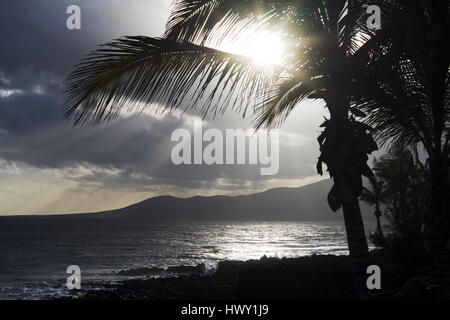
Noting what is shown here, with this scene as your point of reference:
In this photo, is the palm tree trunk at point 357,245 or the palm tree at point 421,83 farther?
the palm tree trunk at point 357,245

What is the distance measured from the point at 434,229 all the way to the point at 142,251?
60820 mm

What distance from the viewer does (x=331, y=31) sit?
221 inches

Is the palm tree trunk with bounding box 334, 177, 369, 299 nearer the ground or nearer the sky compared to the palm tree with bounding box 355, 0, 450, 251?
nearer the ground

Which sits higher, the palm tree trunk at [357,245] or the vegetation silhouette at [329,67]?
the vegetation silhouette at [329,67]

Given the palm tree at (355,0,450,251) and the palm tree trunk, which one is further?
the palm tree trunk

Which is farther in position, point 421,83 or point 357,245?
point 421,83

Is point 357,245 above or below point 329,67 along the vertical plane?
below

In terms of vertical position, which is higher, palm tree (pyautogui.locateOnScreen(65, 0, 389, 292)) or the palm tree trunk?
palm tree (pyautogui.locateOnScreen(65, 0, 389, 292))

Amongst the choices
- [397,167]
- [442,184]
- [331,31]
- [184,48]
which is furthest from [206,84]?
[397,167]

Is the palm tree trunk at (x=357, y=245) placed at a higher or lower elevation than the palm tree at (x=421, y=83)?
lower

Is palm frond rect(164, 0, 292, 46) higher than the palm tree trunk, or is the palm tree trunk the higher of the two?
palm frond rect(164, 0, 292, 46)

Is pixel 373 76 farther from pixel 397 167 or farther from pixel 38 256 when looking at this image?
pixel 38 256

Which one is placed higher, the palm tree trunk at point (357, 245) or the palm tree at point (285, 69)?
the palm tree at point (285, 69)

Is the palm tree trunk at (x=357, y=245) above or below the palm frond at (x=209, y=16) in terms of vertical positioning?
below
